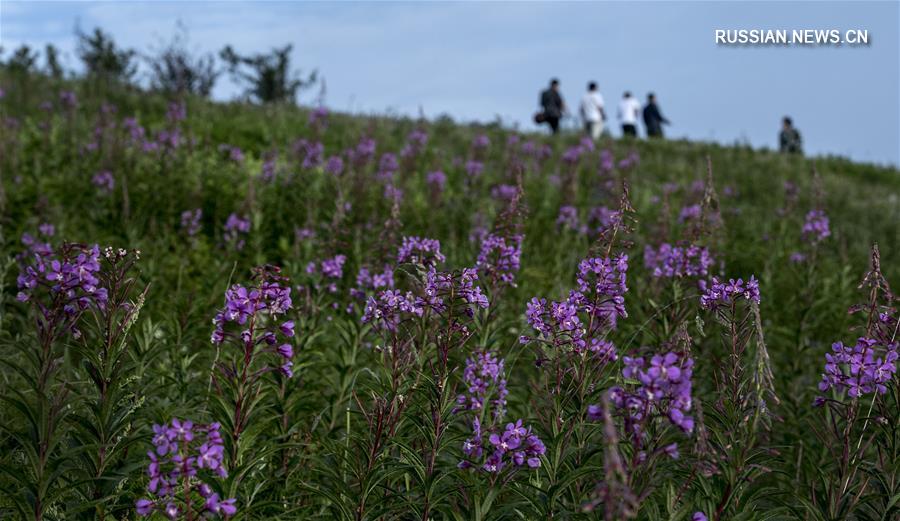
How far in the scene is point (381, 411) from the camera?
381 centimetres

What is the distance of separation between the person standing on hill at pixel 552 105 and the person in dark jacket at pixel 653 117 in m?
5.64

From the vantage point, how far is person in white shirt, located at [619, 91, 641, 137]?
88.6 ft

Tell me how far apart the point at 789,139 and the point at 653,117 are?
4.99m

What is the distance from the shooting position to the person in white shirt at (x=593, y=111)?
2545cm

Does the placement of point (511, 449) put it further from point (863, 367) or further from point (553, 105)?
point (553, 105)

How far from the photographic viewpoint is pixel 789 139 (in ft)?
86.5

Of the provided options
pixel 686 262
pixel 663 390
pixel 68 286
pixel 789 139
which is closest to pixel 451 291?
pixel 663 390

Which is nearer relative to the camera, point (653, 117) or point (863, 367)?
point (863, 367)

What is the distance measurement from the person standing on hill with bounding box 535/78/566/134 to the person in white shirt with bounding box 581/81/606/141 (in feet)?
3.89

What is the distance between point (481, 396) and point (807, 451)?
9.70 feet

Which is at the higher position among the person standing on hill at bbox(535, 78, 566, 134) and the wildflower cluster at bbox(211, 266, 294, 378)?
the person standing on hill at bbox(535, 78, 566, 134)

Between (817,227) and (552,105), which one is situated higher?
(552,105)

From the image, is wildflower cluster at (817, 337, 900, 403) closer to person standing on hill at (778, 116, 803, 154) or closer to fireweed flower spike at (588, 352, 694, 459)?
fireweed flower spike at (588, 352, 694, 459)

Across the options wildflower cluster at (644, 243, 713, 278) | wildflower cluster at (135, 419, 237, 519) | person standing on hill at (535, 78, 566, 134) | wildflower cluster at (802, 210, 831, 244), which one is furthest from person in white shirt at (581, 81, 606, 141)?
Answer: wildflower cluster at (135, 419, 237, 519)
